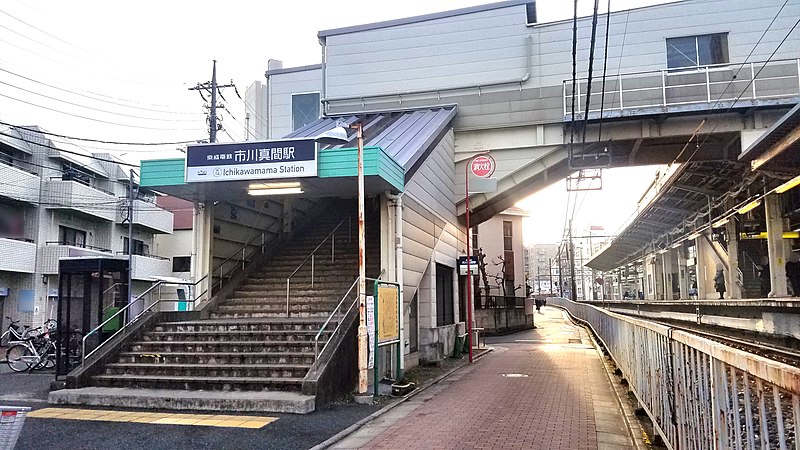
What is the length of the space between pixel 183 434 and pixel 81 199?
26739 millimetres

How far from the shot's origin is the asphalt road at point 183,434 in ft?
24.4

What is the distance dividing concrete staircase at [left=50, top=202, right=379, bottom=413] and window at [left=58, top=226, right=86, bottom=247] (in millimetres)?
20511

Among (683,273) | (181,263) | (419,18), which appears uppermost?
(419,18)

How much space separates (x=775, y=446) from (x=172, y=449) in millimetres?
6420

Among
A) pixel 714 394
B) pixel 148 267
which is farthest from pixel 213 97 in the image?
pixel 714 394

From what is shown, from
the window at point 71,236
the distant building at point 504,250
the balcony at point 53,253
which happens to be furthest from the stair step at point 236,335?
the distant building at point 504,250

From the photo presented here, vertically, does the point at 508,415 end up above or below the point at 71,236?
below

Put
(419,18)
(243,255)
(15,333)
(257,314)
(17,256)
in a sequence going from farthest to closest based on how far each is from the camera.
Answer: (17,256) → (419,18) → (15,333) → (243,255) → (257,314)

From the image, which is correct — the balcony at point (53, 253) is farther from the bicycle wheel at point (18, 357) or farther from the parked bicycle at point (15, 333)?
the bicycle wheel at point (18, 357)

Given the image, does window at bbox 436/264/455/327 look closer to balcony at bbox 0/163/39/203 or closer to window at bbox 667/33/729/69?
window at bbox 667/33/729/69

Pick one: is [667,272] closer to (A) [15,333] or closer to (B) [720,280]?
(B) [720,280]

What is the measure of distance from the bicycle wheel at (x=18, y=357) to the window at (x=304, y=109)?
14463 mm

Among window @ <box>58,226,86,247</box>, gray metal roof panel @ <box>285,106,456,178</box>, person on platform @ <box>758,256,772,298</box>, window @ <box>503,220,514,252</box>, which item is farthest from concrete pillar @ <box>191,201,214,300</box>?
window @ <box>503,220,514,252</box>

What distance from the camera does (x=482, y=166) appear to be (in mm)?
19141
